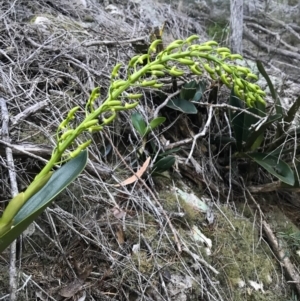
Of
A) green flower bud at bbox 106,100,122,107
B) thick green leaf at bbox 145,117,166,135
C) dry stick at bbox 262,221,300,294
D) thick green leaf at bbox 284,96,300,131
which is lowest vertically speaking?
dry stick at bbox 262,221,300,294

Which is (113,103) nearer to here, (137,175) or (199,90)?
(137,175)

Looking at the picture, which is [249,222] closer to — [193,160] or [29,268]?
[193,160]

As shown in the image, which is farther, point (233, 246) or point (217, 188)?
point (217, 188)

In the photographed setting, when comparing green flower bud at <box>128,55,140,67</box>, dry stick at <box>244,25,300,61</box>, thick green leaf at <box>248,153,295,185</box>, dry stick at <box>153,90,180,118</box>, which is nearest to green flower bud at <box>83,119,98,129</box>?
green flower bud at <box>128,55,140,67</box>

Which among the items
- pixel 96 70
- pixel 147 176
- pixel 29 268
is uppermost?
pixel 96 70

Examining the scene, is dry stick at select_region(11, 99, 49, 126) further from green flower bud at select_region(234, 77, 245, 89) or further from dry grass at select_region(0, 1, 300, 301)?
green flower bud at select_region(234, 77, 245, 89)

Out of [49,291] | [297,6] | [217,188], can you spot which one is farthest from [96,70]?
[297,6]
